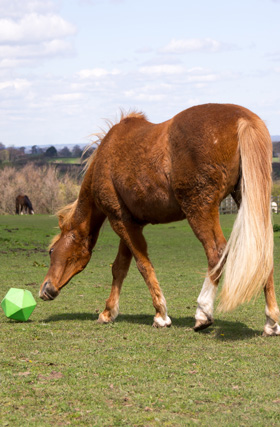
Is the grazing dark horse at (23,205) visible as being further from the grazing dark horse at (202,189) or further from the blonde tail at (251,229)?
the blonde tail at (251,229)

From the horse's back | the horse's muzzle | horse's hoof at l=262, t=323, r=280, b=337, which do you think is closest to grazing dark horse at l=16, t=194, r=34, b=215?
the horse's muzzle

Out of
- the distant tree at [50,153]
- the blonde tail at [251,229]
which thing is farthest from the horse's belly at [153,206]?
the distant tree at [50,153]

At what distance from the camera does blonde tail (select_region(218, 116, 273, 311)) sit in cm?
511

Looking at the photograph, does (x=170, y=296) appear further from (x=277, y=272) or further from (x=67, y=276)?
(x=277, y=272)

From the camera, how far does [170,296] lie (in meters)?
8.84

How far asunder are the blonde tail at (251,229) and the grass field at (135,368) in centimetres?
57

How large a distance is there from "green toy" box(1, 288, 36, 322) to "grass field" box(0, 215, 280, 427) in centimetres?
13

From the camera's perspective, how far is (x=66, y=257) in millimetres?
7129

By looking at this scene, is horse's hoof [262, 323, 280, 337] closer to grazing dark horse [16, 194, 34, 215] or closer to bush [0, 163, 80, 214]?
grazing dark horse [16, 194, 34, 215]

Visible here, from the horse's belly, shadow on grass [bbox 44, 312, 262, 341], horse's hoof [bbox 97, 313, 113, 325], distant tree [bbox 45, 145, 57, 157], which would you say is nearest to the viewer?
shadow on grass [bbox 44, 312, 262, 341]

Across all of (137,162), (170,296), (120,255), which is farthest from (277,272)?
(137,162)

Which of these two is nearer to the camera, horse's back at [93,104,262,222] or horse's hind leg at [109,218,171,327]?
horse's back at [93,104,262,222]

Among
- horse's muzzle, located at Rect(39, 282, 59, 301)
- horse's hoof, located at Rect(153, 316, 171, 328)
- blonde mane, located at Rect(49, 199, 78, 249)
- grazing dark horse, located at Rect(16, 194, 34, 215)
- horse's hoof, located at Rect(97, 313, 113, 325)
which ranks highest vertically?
blonde mane, located at Rect(49, 199, 78, 249)

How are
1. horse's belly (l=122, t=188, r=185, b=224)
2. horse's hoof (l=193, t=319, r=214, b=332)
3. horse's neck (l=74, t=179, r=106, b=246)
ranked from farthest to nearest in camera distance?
horse's neck (l=74, t=179, r=106, b=246) → horse's belly (l=122, t=188, r=185, b=224) → horse's hoof (l=193, t=319, r=214, b=332)
